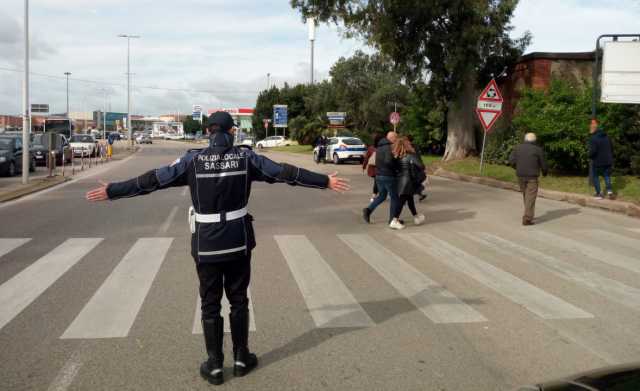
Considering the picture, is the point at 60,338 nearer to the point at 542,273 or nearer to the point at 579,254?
the point at 542,273

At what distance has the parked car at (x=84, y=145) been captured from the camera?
43406 millimetres

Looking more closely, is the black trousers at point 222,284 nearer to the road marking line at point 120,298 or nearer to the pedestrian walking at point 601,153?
the road marking line at point 120,298

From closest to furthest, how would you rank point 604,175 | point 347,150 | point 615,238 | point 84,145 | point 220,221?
point 220,221
point 615,238
point 604,175
point 347,150
point 84,145

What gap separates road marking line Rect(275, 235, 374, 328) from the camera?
592 cm

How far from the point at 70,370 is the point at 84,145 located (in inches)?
1645

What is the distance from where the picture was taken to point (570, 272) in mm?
8125

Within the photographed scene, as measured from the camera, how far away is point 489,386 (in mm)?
4379

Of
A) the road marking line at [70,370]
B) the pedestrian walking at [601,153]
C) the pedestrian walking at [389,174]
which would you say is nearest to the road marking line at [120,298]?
the road marking line at [70,370]

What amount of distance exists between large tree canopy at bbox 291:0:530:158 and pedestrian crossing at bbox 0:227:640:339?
15.4 metres

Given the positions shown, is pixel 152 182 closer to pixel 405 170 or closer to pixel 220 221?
pixel 220 221

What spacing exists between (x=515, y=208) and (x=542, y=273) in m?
7.25

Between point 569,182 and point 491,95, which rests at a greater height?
point 491,95

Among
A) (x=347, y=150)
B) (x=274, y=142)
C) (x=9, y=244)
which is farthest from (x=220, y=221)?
(x=274, y=142)

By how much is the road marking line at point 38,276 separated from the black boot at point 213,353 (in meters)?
2.24
